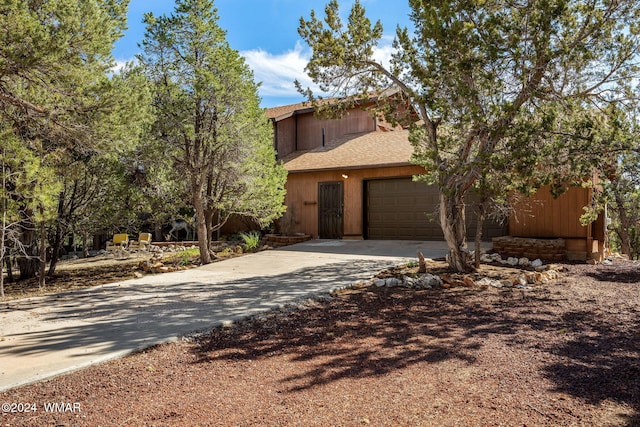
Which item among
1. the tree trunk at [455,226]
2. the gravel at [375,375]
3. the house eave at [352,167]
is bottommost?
the gravel at [375,375]

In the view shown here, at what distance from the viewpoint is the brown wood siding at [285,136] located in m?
18.3

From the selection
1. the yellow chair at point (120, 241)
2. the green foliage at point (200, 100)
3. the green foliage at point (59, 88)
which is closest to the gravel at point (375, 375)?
the green foliage at point (59, 88)

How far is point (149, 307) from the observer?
5.98m

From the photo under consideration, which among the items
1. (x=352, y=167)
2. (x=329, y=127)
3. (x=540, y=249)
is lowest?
(x=540, y=249)

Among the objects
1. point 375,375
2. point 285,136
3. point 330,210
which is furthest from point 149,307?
point 285,136

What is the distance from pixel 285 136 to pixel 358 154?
4583 mm

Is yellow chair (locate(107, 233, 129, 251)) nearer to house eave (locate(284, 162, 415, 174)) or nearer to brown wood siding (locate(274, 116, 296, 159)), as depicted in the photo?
house eave (locate(284, 162, 415, 174))

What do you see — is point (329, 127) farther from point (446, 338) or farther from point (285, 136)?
point (446, 338)

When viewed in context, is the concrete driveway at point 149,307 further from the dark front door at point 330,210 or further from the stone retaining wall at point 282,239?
the dark front door at point 330,210

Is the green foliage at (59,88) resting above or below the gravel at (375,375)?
above

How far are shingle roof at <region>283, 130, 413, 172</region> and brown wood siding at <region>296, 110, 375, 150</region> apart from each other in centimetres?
51

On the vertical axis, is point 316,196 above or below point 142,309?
above

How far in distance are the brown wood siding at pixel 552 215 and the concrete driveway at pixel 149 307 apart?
2311 mm

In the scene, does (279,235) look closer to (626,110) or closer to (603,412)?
(626,110)
